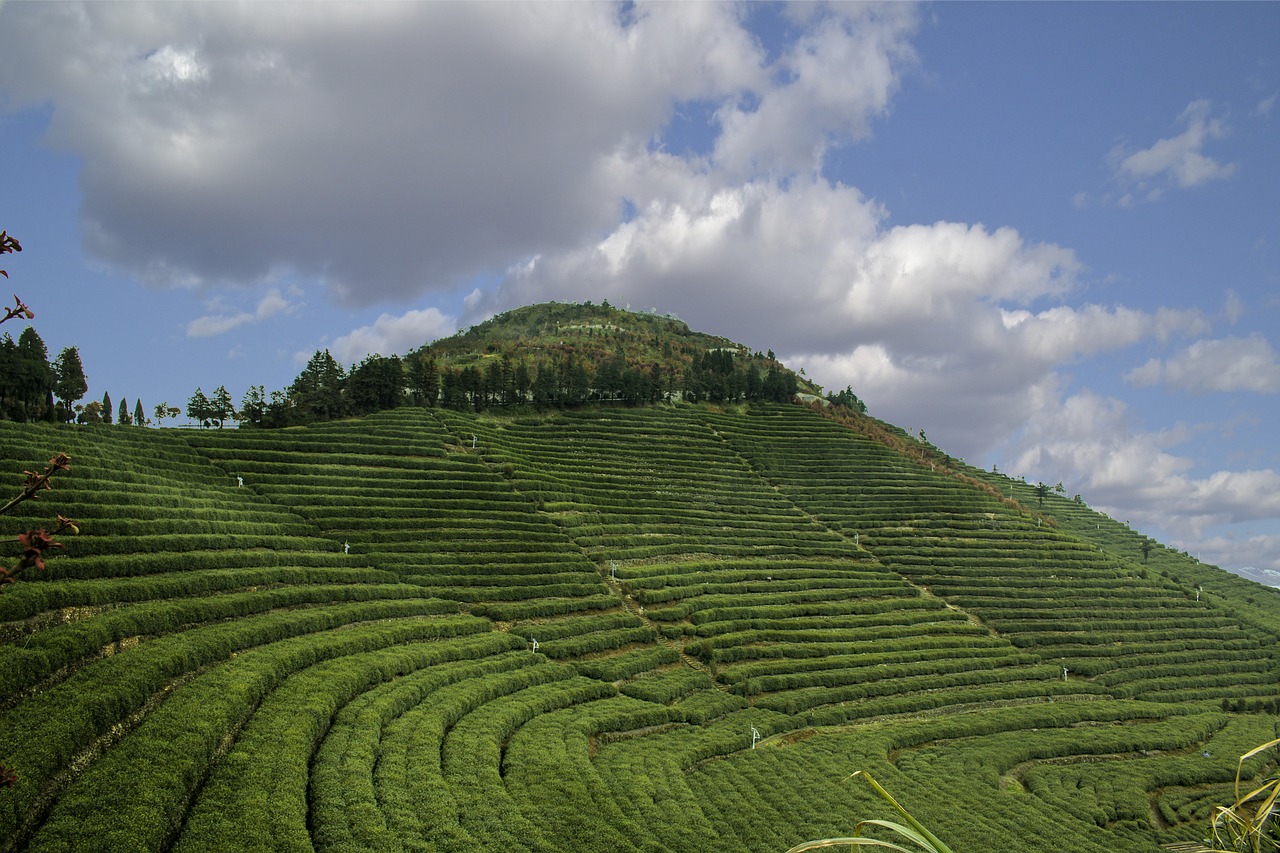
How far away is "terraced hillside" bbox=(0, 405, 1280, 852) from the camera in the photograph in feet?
49.6

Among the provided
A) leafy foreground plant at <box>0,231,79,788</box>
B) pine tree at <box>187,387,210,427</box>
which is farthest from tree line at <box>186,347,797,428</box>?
leafy foreground plant at <box>0,231,79,788</box>

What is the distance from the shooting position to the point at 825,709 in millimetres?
32625

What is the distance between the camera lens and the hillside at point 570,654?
15141mm

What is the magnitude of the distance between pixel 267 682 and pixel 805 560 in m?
36.0

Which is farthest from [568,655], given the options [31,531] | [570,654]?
[31,531]

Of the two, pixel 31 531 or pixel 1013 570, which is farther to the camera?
pixel 1013 570

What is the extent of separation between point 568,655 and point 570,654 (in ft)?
0.36

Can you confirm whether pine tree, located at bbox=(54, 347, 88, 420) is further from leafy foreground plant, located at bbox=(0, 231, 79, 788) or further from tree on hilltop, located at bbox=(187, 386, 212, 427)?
leafy foreground plant, located at bbox=(0, 231, 79, 788)

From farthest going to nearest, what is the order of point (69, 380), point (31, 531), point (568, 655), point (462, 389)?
point (462, 389), point (69, 380), point (568, 655), point (31, 531)

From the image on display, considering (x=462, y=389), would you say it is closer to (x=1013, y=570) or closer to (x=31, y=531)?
(x=1013, y=570)

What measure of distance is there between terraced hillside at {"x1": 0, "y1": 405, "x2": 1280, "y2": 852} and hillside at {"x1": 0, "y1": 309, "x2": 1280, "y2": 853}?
0.47ft

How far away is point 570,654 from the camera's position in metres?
31.8

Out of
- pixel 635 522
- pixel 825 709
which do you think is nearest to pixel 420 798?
pixel 825 709

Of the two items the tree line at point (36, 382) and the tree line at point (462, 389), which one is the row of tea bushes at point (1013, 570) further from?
the tree line at point (36, 382)
